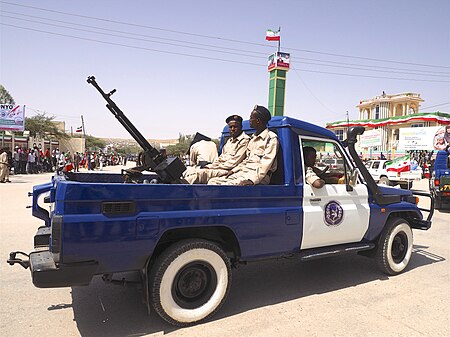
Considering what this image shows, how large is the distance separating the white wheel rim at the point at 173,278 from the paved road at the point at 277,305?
0.12 metres

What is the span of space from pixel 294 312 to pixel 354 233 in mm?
1378

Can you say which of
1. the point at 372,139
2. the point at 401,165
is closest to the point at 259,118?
the point at 401,165

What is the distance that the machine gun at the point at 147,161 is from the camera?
3.83 metres

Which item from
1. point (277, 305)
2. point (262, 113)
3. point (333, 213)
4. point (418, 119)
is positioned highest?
point (418, 119)

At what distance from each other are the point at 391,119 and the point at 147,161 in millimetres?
48125

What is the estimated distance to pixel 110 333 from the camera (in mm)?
3020

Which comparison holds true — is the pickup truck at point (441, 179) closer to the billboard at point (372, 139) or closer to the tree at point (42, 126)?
the billboard at point (372, 139)

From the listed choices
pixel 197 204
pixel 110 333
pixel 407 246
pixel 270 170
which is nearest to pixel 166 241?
pixel 197 204

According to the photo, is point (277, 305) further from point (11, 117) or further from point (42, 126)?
point (42, 126)

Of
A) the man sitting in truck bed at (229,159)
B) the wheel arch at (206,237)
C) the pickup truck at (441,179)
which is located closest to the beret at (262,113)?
the man sitting in truck bed at (229,159)

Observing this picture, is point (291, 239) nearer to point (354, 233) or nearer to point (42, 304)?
point (354, 233)

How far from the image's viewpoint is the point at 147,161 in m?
4.48

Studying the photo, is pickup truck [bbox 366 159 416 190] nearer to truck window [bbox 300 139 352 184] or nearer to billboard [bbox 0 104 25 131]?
truck window [bbox 300 139 352 184]

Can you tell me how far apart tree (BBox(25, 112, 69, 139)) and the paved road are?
4405 centimetres
